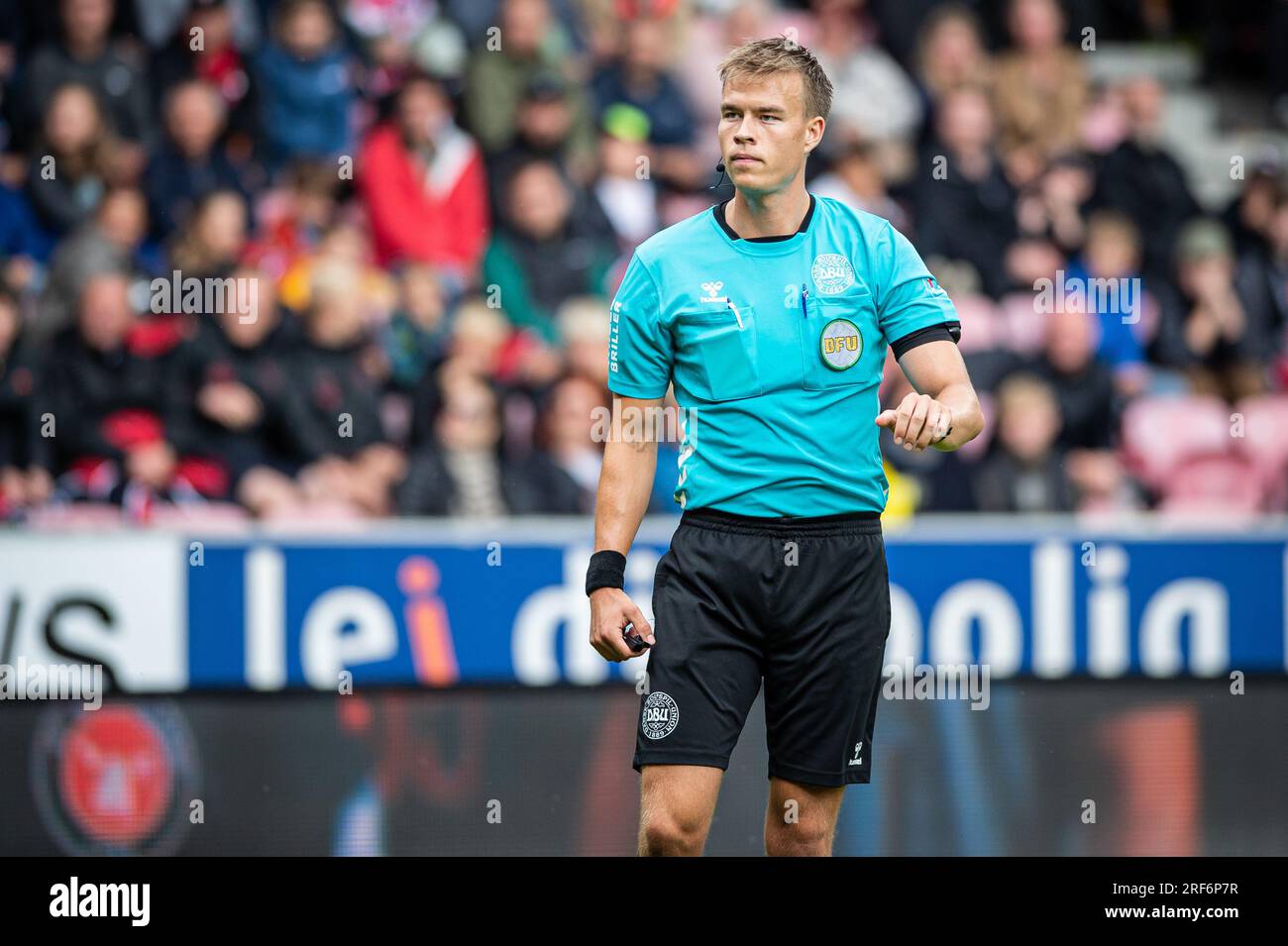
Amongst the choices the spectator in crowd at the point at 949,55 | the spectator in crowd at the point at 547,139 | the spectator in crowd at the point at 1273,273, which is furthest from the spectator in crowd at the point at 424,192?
the spectator in crowd at the point at 1273,273

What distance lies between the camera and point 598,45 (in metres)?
9.88

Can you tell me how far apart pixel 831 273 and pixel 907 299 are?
0.18m

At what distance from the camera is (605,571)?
13.3ft

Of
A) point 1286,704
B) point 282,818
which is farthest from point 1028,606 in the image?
point 282,818

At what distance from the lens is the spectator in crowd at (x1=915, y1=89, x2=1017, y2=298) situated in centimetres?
928

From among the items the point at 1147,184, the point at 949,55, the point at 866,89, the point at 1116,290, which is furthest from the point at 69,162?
the point at 1147,184

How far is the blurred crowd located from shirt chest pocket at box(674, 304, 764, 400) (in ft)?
12.2

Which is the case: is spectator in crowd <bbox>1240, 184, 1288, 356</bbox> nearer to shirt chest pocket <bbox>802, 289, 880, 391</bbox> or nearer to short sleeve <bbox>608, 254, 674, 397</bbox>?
shirt chest pocket <bbox>802, 289, 880, 391</bbox>

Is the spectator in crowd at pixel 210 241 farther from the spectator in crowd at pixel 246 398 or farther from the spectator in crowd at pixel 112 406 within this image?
the spectator in crowd at pixel 112 406

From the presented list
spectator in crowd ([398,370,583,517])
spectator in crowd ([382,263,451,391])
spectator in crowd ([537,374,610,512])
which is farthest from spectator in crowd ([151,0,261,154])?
spectator in crowd ([537,374,610,512])

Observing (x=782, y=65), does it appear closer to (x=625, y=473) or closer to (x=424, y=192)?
(x=625, y=473)

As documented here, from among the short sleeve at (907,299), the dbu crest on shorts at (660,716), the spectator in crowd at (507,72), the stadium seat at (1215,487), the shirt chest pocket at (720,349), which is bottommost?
the dbu crest on shorts at (660,716)

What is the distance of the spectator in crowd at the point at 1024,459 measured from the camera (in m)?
8.43

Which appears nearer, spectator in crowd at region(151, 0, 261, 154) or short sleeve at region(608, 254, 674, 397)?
short sleeve at region(608, 254, 674, 397)
